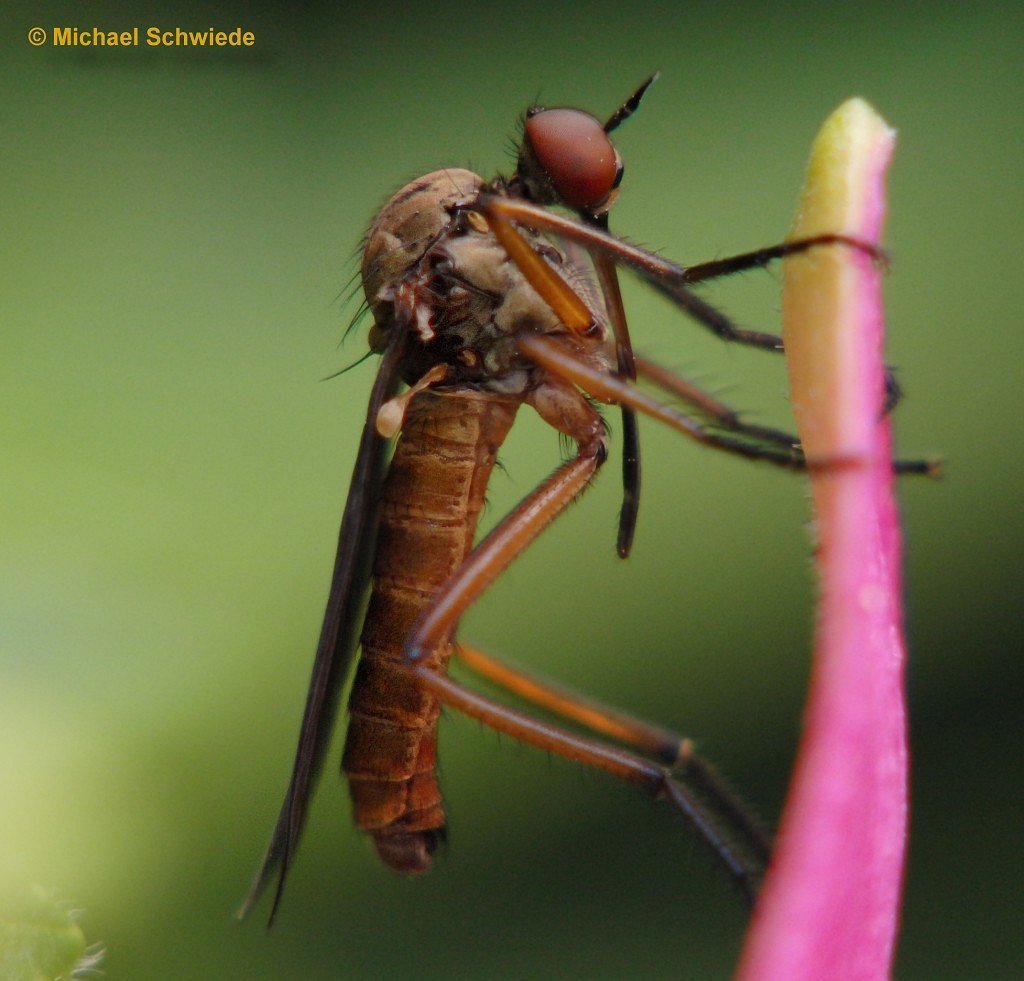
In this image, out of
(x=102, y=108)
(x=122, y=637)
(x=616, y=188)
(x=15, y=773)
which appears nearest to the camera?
(x=15, y=773)

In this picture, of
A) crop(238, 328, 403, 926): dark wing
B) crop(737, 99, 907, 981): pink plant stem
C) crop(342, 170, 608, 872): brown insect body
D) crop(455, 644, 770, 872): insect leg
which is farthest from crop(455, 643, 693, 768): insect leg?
crop(737, 99, 907, 981): pink plant stem

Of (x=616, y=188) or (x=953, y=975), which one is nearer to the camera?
(x=616, y=188)

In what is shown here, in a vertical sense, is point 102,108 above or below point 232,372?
above

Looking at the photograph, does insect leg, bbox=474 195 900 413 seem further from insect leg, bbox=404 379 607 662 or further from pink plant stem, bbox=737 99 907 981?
pink plant stem, bbox=737 99 907 981

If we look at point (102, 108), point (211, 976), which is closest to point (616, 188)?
point (211, 976)

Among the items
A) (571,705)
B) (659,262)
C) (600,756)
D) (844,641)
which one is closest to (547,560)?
(571,705)

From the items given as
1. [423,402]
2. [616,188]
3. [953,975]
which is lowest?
[953,975]

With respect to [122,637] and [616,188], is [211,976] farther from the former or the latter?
[616,188]

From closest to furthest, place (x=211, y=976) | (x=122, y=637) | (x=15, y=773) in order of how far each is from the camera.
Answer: (x=15, y=773) → (x=122, y=637) → (x=211, y=976)
